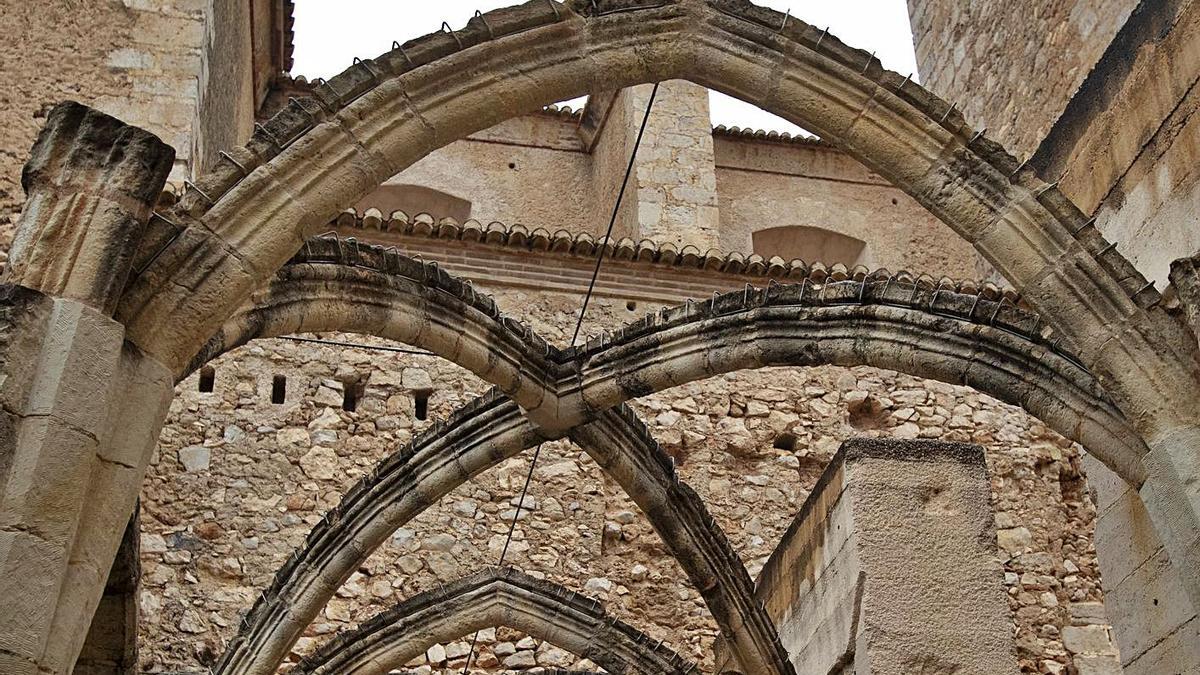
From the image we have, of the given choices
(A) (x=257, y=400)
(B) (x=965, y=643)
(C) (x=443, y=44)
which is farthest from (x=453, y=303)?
(A) (x=257, y=400)

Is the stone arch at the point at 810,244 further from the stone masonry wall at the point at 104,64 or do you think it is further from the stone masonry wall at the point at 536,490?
the stone masonry wall at the point at 104,64

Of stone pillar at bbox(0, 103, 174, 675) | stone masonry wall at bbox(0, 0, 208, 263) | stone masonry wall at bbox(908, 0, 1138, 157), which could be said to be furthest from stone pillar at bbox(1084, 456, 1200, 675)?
stone masonry wall at bbox(0, 0, 208, 263)

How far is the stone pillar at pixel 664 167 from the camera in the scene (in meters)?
11.7

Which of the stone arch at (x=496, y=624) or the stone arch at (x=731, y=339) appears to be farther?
the stone arch at (x=496, y=624)

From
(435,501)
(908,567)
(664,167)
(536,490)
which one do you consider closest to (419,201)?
(664,167)

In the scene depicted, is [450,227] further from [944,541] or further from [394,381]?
[944,541]

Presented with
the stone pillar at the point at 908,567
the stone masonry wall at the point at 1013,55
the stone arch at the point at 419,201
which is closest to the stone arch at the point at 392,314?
the stone pillar at the point at 908,567

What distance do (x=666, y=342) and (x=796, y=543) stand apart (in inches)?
68.6

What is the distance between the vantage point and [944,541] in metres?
5.50

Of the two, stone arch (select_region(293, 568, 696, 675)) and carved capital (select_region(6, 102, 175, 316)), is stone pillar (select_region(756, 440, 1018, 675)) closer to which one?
stone arch (select_region(293, 568, 696, 675))

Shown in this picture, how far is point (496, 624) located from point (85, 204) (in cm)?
418

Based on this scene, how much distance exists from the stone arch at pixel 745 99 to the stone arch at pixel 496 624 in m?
3.39

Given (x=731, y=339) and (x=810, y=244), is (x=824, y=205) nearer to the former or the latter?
(x=810, y=244)

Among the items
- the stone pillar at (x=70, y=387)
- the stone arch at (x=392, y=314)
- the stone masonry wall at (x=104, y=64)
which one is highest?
the stone masonry wall at (x=104, y=64)
